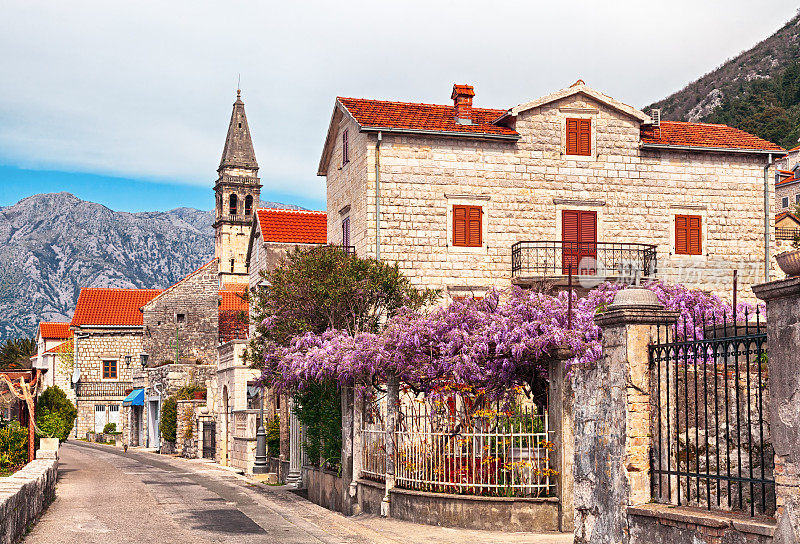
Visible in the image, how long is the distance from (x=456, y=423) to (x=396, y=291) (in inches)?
268

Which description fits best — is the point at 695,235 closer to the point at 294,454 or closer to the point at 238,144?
the point at 294,454

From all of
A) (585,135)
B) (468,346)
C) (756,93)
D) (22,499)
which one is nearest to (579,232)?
(585,135)

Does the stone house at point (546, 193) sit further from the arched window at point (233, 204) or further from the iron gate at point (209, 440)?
the arched window at point (233, 204)

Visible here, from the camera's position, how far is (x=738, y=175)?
104 feet

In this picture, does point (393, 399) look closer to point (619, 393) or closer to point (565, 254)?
point (619, 393)

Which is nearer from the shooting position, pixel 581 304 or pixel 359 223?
pixel 581 304

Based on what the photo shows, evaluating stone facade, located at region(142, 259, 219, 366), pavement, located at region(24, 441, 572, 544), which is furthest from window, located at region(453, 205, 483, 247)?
stone facade, located at region(142, 259, 219, 366)

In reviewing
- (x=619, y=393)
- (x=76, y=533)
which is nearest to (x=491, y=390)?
(x=619, y=393)

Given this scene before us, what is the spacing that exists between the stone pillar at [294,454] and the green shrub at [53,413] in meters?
6.81

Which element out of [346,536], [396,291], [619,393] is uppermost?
[396,291]

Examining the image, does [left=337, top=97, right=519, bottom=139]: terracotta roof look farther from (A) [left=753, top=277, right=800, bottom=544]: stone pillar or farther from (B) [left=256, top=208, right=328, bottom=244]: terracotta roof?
(A) [left=753, top=277, right=800, bottom=544]: stone pillar

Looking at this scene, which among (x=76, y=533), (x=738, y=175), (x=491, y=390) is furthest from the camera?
(x=738, y=175)

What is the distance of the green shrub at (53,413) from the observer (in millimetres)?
26781

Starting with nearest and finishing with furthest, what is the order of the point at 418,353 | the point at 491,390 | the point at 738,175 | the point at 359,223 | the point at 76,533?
the point at 76,533 → the point at 491,390 → the point at 418,353 → the point at 359,223 → the point at 738,175
